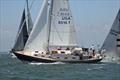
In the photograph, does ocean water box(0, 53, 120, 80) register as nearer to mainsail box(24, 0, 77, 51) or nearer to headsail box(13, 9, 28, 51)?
mainsail box(24, 0, 77, 51)

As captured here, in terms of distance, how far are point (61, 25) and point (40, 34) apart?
387cm

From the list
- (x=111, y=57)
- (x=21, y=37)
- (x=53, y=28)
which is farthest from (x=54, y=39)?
(x=21, y=37)

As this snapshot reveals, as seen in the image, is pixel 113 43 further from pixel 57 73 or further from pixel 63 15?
pixel 57 73

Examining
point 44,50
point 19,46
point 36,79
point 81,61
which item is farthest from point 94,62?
point 36,79

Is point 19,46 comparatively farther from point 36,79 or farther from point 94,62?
point 36,79

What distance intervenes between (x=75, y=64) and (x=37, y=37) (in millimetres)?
7488

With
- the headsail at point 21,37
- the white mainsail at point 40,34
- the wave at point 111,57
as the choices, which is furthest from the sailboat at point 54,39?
the headsail at point 21,37

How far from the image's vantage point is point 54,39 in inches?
3263

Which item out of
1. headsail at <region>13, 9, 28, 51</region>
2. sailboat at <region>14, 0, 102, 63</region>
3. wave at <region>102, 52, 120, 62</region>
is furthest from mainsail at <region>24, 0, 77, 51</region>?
headsail at <region>13, 9, 28, 51</region>

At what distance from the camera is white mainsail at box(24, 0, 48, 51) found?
8131 cm

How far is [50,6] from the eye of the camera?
271ft

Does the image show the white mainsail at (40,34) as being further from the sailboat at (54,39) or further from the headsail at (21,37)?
the headsail at (21,37)

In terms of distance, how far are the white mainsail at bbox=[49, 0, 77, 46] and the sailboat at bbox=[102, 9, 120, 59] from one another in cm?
1299

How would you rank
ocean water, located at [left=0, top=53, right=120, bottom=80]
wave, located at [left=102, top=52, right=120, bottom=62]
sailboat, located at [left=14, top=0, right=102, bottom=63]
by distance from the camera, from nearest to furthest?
ocean water, located at [left=0, top=53, right=120, bottom=80], sailboat, located at [left=14, top=0, right=102, bottom=63], wave, located at [left=102, top=52, right=120, bottom=62]
